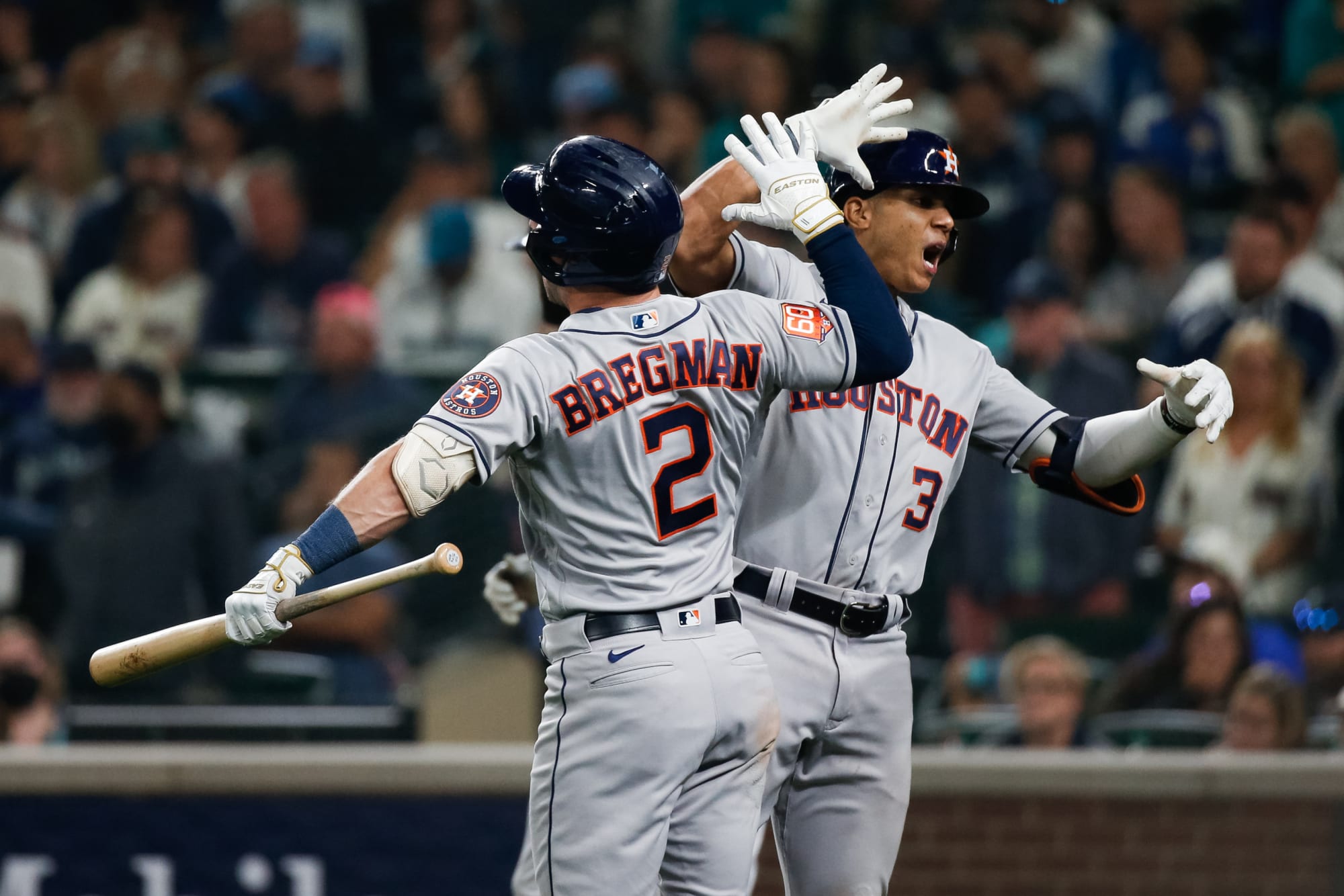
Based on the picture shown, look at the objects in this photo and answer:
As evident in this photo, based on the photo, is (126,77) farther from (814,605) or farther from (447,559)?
(447,559)

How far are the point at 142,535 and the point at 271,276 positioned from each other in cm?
213

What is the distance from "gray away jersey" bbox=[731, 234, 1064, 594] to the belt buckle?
0.04 metres

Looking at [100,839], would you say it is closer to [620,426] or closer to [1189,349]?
[620,426]

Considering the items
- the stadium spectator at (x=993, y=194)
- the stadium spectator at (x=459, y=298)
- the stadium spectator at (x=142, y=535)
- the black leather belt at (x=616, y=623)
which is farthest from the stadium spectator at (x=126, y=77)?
the black leather belt at (x=616, y=623)

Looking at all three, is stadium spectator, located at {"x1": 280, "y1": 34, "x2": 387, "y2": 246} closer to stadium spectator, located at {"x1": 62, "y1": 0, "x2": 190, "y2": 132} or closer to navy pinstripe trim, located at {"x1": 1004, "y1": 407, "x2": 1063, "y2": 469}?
stadium spectator, located at {"x1": 62, "y1": 0, "x2": 190, "y2": 132}

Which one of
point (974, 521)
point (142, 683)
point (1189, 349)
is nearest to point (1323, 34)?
point (1189, 349)

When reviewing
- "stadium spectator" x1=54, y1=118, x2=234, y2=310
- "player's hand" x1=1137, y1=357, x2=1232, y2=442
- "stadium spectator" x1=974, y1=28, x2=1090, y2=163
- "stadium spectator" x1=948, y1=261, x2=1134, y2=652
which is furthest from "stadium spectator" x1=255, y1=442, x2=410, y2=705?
"stadium spectator" x1=974, y1=28, x2=1090, y2=163

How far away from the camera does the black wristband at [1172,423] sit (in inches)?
147

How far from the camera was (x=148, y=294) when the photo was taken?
872cm

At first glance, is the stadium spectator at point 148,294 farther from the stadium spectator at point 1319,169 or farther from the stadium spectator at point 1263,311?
the stadium spectator at point 1319,169

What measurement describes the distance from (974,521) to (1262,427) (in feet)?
3.58

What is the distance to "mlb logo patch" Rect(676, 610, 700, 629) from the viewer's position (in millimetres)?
3293

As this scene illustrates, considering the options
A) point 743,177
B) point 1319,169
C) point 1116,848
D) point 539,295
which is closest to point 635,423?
point 743,177

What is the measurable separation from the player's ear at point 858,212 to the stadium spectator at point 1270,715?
2.59 meters
